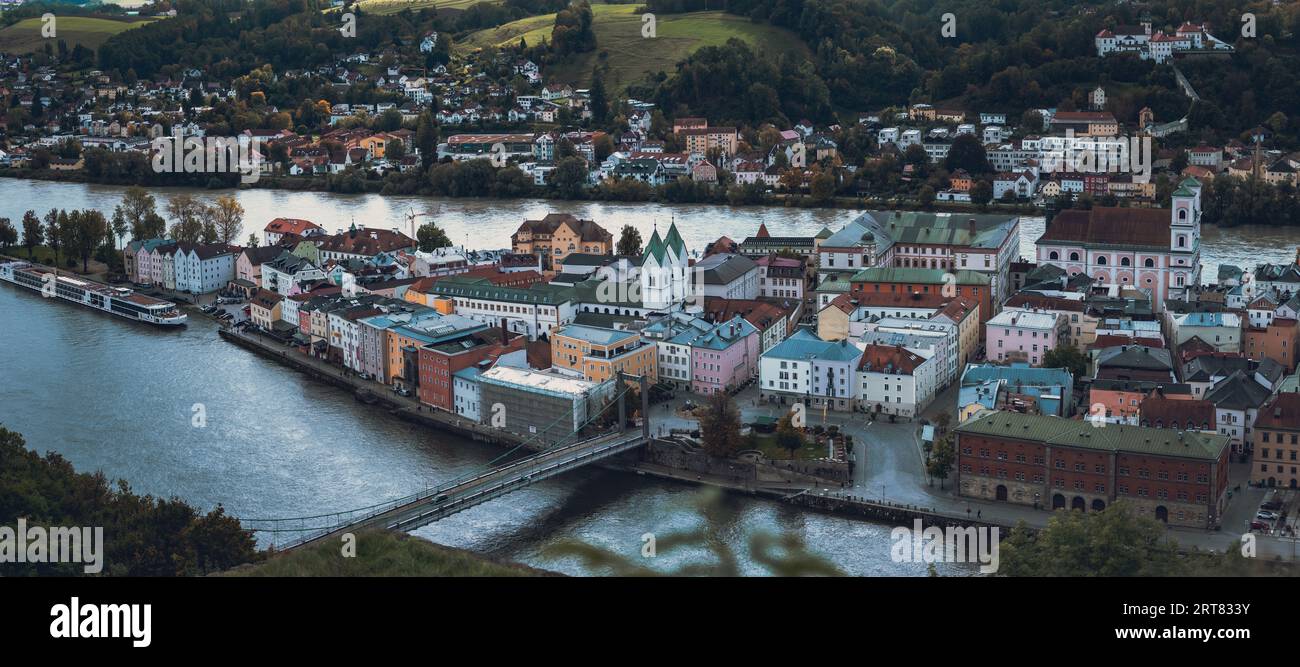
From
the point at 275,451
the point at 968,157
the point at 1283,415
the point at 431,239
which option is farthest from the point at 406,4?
the point at 1283,415

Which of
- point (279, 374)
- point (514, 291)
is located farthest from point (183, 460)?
point (514, 291)

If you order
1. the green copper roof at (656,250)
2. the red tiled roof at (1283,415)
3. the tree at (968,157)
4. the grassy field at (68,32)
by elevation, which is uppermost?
the grassy field at (68,32)

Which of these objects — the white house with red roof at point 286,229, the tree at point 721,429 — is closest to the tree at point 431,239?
the white house with red roof at point 286,229

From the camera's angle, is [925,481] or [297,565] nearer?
[297,565]

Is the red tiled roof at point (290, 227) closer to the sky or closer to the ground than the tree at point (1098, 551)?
closer to the sky

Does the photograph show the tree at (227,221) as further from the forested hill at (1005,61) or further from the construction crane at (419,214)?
the forested hill at (1005,61)

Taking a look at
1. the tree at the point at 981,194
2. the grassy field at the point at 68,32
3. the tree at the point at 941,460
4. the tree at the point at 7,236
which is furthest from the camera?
the grassy field at the point at 68,32
